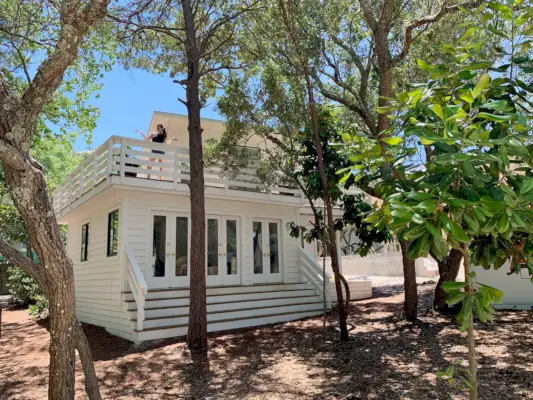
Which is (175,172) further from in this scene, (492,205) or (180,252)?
(492,205)

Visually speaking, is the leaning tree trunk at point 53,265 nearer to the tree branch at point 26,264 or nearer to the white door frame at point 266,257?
the tree branch at point 26,264

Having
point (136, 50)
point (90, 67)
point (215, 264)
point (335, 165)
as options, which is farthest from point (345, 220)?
point (90, 67)

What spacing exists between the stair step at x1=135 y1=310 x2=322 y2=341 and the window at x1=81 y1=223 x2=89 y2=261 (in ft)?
18.5

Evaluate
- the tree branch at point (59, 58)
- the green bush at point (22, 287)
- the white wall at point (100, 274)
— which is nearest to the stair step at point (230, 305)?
the white wall at point (100, 274)

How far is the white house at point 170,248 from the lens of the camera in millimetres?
9719

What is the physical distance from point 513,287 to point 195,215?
8.83 m

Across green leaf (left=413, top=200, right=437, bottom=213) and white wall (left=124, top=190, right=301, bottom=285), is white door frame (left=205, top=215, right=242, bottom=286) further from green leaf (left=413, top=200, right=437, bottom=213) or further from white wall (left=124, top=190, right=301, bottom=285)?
green leaf (left=413, top=200, right=437, bottom=213)

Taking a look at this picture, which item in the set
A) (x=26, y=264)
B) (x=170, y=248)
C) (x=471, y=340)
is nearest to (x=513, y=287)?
(x=170, y=248)

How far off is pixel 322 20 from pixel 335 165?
338 cm

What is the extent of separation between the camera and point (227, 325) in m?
9.59

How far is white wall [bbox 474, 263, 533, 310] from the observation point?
10.4 meters

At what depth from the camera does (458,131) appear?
2.13 meters

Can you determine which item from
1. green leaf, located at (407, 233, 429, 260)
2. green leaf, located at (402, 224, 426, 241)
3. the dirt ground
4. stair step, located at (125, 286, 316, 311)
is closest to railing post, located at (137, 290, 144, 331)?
the dirt ground

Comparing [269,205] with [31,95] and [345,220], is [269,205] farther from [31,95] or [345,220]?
[31,95]
